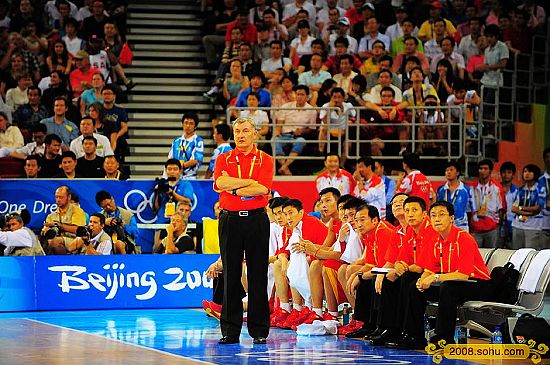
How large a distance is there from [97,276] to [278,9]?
948cm

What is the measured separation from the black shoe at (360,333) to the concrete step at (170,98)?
10676 mm

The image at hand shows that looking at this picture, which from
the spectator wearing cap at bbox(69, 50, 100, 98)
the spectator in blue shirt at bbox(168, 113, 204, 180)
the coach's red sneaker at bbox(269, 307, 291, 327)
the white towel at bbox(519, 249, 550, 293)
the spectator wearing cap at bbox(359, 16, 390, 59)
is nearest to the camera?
the white towel at bbox(519, 249, 550, 293)

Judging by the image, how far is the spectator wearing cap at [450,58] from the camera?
2175cm

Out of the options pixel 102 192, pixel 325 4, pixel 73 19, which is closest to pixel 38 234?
pixel 102 192

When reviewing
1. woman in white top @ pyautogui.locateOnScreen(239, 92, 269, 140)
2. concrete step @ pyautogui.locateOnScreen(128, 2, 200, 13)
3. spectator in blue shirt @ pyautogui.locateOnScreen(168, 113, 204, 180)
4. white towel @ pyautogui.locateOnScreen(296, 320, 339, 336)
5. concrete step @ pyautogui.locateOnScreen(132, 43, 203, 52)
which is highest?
concrete step @ pyautogui.locateOnScreen(128, 2, 200, 13)

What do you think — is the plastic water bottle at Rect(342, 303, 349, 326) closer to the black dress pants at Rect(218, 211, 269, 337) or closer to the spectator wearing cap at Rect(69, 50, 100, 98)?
the black dress pants at Rect(218, 211, 269, 337)

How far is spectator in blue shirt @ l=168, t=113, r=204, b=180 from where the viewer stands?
704 inches

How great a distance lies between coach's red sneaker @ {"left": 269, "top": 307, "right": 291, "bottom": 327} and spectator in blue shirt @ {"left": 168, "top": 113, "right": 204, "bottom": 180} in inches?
181

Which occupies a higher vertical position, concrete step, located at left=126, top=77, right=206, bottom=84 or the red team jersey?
concrete step, located at left=126, top=77, right=206, bottom=84

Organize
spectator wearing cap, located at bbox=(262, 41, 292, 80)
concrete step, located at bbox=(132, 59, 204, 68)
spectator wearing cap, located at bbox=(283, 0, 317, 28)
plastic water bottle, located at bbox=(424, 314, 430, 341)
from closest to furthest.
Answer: plastic water bottle, located at bbox=(424, 314, 430, 341), spectator wearing cap, located at bbox=(262, 41, 292, 80), concrete step, located at bbox=(132, 59, 204, 68), spectator wearing cap, located at bbox=(283, 0, 317, 28)

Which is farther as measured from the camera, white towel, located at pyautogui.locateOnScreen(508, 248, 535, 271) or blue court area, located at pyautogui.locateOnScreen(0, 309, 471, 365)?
white towel, located at pyautogui.locateOnScreen(508, 248, 535, 271)

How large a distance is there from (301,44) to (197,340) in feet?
36.9

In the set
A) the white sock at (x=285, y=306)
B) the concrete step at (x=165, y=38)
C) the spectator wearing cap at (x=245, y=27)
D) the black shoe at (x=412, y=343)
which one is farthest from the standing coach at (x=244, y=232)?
the concrete step at (x=165, y=38)

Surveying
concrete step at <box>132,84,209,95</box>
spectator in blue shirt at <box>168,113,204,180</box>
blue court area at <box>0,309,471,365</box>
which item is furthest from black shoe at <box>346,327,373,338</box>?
concrete step at <box>132,84,209,95</box>
